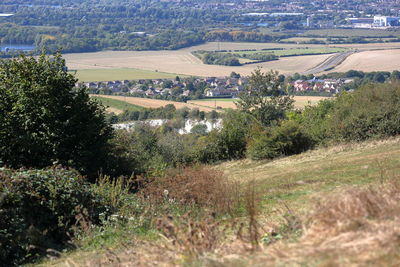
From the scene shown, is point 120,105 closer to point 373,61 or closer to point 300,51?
point 373,61

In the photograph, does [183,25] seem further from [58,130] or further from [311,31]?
[58,130]

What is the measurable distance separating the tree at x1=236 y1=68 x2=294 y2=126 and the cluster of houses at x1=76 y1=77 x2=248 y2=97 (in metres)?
26.2

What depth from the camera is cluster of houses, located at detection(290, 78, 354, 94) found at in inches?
2424

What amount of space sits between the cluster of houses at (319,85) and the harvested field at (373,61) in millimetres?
10706

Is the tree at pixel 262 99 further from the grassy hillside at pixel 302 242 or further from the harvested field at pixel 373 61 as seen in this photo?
the harvested field at pixel 373 61

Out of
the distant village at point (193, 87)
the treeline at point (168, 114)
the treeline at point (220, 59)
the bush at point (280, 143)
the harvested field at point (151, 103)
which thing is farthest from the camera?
the treeline at point (220, 59)

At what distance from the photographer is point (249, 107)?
36.6 meters

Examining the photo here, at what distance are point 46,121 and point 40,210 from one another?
7666 millimetres

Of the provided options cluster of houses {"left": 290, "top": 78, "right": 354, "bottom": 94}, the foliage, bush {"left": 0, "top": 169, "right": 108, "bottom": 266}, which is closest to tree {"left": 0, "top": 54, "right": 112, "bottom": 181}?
bush {"left": 0, "top": 169, "right": 108, "bottom": 266}

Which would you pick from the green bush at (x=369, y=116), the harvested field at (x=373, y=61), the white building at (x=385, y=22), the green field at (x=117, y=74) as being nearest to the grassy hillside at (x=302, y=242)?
the green bush at (x=369, y=116)

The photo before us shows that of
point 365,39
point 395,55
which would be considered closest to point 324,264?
point 395,55

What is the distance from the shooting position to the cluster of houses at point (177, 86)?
65537 millimetres

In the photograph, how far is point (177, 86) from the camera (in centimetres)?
6962

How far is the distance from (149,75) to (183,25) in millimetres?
86192
